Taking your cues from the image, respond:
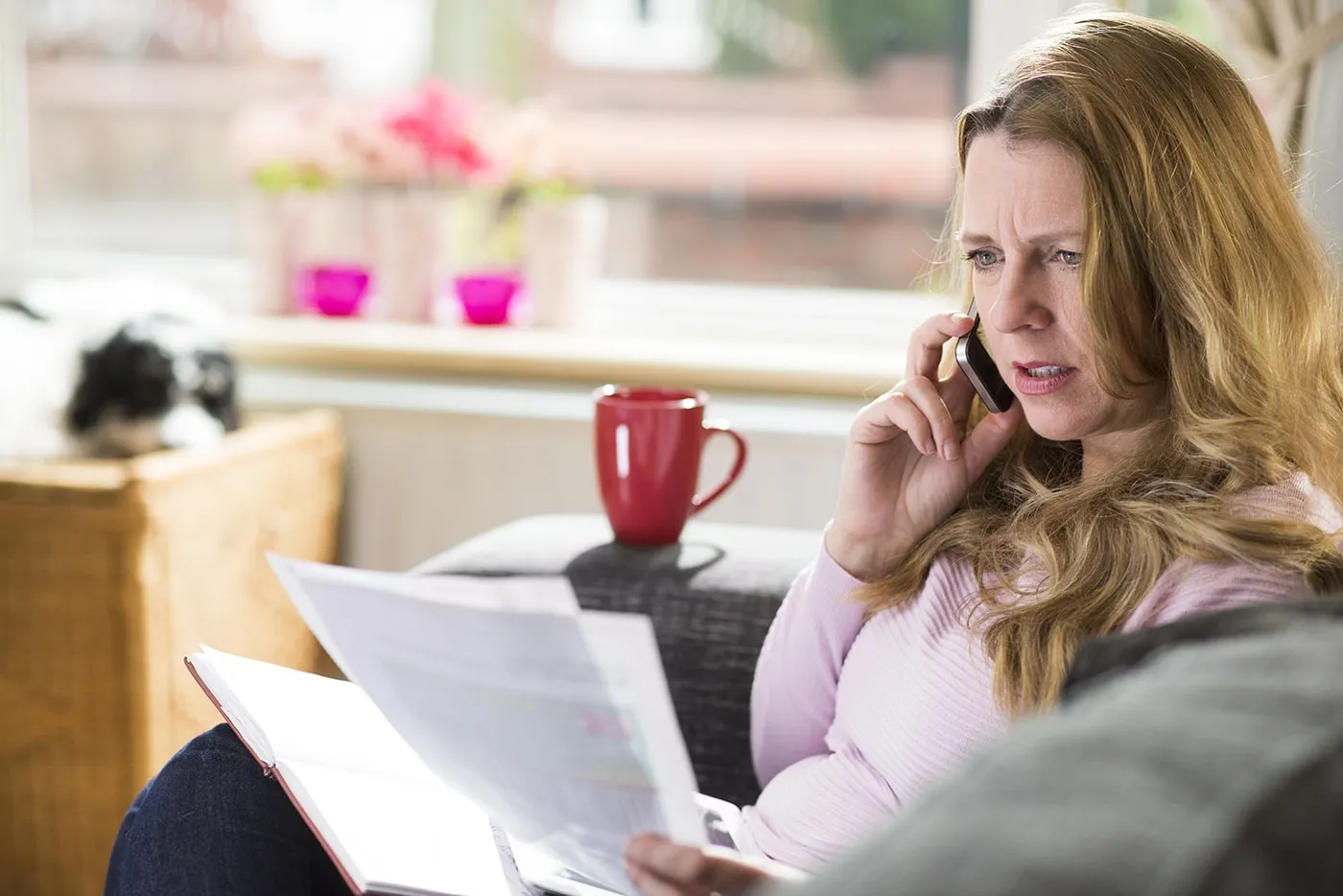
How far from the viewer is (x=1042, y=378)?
0.97m

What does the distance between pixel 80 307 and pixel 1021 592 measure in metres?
1.63

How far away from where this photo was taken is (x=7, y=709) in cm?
178

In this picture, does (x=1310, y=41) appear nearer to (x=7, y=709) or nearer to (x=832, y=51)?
(x=832, y=51)

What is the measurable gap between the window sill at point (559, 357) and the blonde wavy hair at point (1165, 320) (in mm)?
958

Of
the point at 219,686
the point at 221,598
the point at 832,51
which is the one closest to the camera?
the point at 219,686

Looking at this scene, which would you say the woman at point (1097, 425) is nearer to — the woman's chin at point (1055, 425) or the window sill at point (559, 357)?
the woman's chin at point (1055, 425)

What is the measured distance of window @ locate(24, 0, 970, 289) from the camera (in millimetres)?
2279

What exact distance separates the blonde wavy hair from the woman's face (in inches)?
0.6

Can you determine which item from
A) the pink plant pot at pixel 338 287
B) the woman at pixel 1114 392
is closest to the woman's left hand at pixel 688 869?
the woman at pixel 1114 392

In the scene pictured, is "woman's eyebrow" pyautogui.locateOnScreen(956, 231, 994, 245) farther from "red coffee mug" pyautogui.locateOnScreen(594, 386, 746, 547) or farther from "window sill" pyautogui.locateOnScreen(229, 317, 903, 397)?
"window sill" pyautogui.locateOnScreen(229, 317, 903, 397)

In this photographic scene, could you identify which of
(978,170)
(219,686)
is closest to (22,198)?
(219,686)

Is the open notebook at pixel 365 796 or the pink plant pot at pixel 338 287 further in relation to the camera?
the pink plant pot at pixel 338 287

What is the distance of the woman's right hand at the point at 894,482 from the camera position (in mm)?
1100

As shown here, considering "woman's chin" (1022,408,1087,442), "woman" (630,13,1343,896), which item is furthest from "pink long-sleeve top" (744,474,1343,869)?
"woman's chin" (1022,408,1087,442)
